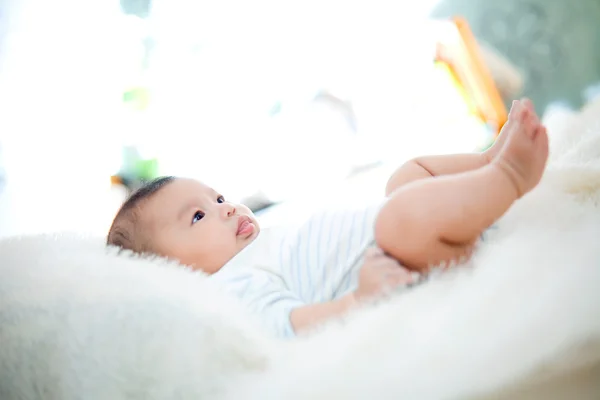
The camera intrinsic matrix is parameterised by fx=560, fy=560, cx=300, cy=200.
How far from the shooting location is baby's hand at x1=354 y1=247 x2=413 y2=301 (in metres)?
0.46

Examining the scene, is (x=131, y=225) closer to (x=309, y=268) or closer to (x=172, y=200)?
(x=172, y=200)

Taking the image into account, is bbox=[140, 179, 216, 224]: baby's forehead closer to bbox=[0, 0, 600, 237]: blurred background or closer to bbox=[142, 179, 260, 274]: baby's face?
bbox=[142, 179, 260, 274]: baby's face

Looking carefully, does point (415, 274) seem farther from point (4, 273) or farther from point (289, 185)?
point (289, 185)

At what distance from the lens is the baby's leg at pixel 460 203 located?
453 mm

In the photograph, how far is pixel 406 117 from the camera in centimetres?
97

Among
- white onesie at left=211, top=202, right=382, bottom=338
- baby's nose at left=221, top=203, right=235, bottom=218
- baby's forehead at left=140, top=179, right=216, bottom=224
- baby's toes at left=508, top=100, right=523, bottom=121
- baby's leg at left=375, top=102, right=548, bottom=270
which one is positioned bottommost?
white onesie at left=211, top=202, right=382, bottom=338

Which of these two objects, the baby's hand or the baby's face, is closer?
the baby's hand

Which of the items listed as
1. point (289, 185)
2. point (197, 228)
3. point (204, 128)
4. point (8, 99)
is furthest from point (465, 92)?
point (8, 99)

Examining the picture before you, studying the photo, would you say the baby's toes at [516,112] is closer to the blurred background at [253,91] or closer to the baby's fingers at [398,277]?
the baby's fingers at [398,277]

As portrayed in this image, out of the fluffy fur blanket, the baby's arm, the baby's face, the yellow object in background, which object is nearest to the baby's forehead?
the baby's face

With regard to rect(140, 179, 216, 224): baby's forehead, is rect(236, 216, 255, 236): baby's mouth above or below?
below

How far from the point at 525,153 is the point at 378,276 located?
16 centimetres

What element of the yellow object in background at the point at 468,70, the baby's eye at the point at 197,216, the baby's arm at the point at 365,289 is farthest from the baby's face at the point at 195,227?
the yellow object in background at the point at 468,70

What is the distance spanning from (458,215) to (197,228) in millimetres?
307
